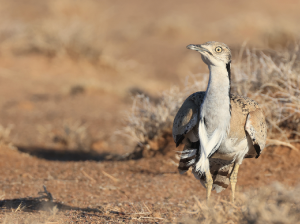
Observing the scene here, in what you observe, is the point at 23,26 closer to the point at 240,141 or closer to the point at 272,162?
the point at 272,162

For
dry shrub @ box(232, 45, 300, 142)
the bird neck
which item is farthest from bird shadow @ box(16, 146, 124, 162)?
the bird neck

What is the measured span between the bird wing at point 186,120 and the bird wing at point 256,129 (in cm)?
48

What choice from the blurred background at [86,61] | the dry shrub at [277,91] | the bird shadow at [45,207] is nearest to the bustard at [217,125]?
the bird shadow at [45,207]

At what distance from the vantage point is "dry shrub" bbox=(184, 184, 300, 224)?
8.15 feet

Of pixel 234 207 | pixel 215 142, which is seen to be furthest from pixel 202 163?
pixel 234 207

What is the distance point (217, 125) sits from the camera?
3.29 m

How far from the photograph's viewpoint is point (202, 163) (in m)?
3.48

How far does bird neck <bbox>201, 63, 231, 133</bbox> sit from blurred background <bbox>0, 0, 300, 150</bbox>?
2914mm

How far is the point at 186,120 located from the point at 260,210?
121cm

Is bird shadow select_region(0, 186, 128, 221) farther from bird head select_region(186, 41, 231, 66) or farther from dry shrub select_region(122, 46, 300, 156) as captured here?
dry shrub select_region(122, 46, 300, 156)

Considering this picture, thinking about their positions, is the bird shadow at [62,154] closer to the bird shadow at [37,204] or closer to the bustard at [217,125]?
the bird shadow at [37,204]

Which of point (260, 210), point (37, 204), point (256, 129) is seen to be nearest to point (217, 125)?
point (256, 129)

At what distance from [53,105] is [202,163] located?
572cm

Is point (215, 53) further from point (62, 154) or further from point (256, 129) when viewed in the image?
point (62, 154)
